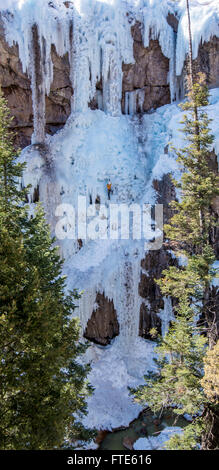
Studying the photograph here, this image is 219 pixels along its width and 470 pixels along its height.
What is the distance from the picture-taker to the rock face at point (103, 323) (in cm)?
1317

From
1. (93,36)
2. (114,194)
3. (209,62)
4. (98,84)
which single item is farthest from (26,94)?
(209,62)

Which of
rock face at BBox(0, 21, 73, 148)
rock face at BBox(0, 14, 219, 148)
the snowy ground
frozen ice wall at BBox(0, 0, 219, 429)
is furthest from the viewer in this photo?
rock face at BBox(0, 14, 219, 148)

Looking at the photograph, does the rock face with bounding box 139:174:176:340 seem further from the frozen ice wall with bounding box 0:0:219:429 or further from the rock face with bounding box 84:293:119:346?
the rock face with bounding box 84:293:119:346

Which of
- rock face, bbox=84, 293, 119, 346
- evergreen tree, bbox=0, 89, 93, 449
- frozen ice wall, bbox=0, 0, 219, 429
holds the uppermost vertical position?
frozen ice wall, bbox=0, 0, 219, 429

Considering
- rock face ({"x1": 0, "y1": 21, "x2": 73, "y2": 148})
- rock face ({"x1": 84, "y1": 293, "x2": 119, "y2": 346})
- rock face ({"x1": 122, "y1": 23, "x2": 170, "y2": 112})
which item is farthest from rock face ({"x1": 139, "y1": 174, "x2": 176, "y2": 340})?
rock face ({"x1": 0, "y1": 21, "x2": 73, "y2": 148})

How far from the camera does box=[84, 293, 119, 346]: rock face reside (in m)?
13.2

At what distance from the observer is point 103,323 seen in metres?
13.3

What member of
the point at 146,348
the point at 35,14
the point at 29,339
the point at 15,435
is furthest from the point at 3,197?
the point at 35,14

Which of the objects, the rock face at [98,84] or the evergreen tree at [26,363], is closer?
the evergreen tree at [26,363]

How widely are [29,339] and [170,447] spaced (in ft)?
15.1

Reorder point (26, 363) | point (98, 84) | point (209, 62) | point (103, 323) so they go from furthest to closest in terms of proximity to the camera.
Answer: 1. point (98, 84)
2. point (209, 62)
3. point (103, 323)
4. point (26, 363)

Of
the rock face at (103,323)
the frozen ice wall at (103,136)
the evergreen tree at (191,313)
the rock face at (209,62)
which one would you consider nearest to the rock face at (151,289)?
the frozen ice wall at (103,136)

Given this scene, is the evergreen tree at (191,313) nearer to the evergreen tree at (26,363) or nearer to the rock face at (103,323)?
the evergreen tree at (26,363)

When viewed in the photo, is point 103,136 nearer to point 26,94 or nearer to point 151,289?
point 26,94
